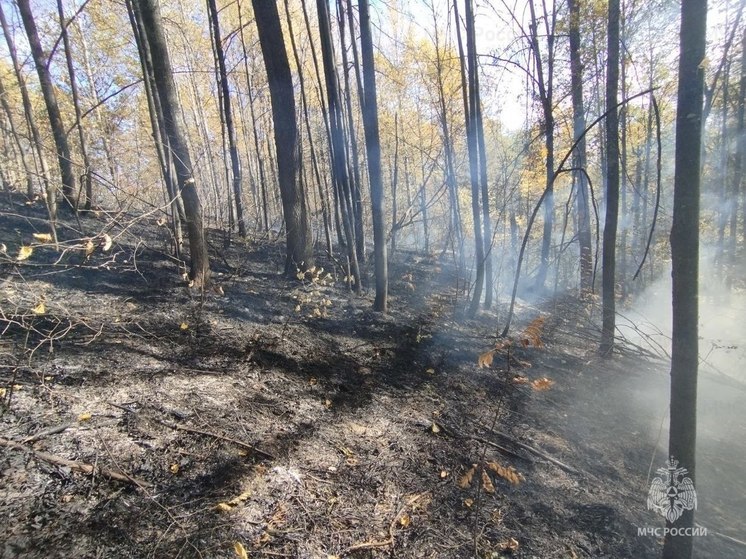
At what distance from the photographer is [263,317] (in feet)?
17.2


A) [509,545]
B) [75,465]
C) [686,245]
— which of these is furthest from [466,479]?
[75,465]

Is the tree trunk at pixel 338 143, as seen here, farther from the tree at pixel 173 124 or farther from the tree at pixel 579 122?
the tree at pixel 579 122

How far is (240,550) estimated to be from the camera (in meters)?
1.99

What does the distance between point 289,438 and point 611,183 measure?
6479mm

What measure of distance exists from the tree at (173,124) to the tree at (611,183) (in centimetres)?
665

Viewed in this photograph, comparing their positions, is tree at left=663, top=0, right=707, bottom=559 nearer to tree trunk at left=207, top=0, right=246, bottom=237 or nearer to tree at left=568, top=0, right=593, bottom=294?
tree at left=568, top=0, right=593, bottom=294

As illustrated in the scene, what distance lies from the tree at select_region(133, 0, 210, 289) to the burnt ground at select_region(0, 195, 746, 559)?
2.09 ft

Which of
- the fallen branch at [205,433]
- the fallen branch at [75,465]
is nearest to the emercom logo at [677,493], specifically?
the fallen branch at [205,433]

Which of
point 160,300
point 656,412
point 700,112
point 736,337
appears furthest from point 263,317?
point 736,337

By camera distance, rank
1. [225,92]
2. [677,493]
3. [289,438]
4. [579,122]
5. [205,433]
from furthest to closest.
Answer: [579,122] → [225,92] → [289,438] → [205,433] → [677,493]

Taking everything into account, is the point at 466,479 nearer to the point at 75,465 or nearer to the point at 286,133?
the point at 75,465

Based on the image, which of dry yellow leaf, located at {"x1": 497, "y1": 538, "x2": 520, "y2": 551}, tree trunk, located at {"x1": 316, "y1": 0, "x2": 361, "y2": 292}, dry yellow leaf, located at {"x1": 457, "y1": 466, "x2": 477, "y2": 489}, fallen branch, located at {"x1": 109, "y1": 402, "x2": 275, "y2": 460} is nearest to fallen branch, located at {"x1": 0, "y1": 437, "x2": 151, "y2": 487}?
fallen branch, located at {"x1": 109, "y1": 402, "x2": 275, "y2": 460}

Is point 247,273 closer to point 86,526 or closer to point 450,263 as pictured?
point 86,526

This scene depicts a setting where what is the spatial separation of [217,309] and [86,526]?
134 inches
